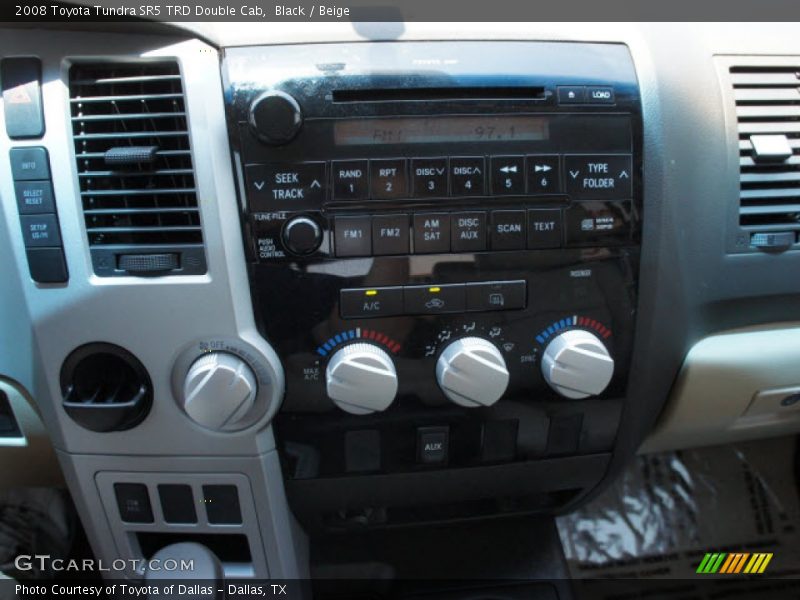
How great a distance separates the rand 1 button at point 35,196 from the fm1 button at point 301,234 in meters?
0.24

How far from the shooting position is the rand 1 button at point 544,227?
687mm

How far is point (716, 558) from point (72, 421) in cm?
125

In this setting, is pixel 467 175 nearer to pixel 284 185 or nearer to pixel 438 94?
pixel 438 94

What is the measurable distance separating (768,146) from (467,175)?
0.38 meters

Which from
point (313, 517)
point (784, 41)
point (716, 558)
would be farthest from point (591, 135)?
point (716, 558)

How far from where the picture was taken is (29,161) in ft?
2.10

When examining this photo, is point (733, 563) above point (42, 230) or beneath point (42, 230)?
beneath

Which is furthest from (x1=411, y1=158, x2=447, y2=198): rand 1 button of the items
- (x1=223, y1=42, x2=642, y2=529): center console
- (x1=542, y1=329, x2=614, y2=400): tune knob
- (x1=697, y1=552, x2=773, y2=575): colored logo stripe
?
(x1=697, y1=552, x2=773, y2=575): colored logo stripe

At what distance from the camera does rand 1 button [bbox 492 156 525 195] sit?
67cm

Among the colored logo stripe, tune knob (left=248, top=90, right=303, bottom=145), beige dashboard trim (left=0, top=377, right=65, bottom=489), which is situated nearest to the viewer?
tune knob (left=248, top=90, right=303, bottom=145)

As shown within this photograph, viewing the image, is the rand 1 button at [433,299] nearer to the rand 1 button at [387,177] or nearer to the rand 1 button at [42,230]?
the rand 1 button at [387,177]

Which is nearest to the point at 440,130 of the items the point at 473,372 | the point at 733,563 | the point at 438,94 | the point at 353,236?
the point at 438,94

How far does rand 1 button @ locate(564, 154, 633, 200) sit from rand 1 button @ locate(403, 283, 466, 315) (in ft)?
0.55

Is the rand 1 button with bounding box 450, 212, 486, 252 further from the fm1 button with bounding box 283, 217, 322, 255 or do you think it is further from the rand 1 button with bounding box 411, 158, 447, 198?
the fm1 button with bounding box 283, 217, 322, 255
